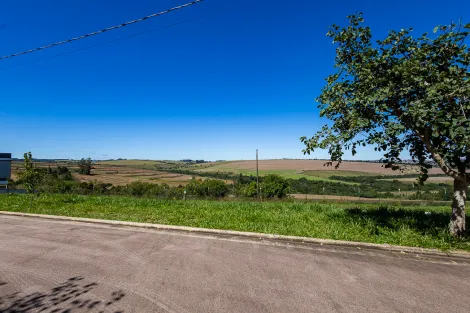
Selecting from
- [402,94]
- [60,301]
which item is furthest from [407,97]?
[60,301]

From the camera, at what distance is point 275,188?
46.1 m

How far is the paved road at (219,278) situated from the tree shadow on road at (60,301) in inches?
0.6

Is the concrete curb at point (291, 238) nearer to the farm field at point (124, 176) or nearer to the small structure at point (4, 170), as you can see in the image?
the small structure at point (4, 170)

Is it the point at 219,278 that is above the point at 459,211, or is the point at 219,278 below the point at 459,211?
below

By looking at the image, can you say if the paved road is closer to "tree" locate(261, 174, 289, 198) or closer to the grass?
the grass

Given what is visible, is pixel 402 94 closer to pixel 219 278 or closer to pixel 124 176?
pixel 219 278

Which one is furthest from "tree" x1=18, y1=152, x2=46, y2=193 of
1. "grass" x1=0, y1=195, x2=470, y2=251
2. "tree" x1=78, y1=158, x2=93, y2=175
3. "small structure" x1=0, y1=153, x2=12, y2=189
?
"tree" x1=78, y1=158, x2=93, y2=175

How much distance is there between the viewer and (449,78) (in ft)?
20.2

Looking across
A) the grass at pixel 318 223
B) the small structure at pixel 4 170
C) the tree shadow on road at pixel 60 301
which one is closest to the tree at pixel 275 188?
the grass at pixel 318 223

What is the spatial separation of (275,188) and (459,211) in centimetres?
3934

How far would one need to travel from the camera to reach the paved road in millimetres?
3885

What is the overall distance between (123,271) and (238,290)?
244cm

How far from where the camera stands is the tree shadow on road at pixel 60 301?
12.3ft

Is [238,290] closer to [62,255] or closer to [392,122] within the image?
[62,255]
